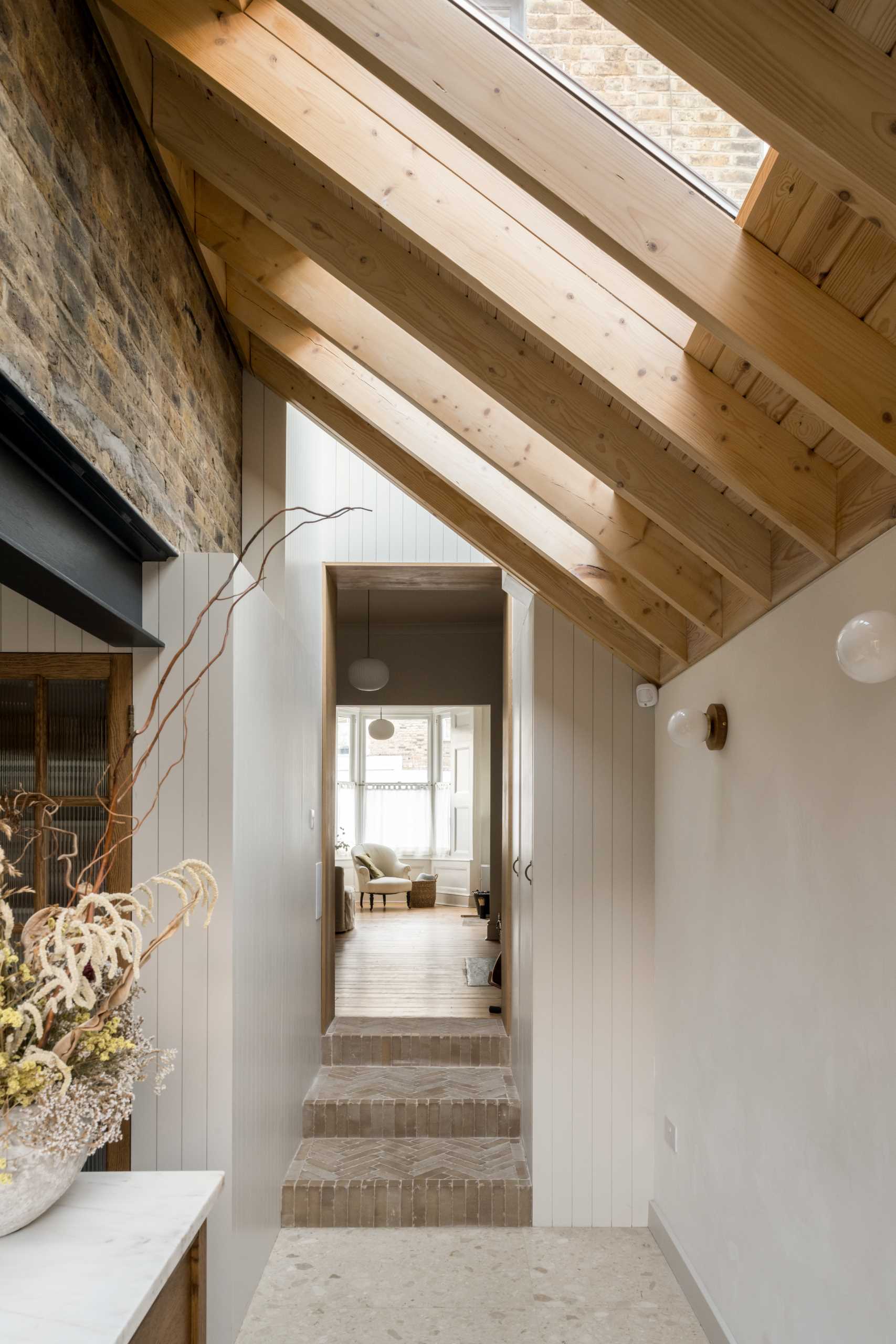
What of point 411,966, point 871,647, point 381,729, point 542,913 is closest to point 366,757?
point 381,729

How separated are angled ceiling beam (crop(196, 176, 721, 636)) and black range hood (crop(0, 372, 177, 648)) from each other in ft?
2.93

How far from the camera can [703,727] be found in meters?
3.30

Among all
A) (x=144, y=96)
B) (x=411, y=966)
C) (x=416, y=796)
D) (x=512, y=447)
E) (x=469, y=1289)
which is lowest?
(x=469, y=1289)

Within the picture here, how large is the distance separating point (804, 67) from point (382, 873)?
1130cm

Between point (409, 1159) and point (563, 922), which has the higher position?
point (563, 922)

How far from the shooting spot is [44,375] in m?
2.26

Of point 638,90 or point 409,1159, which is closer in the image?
point 638,90

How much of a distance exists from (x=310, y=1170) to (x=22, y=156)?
3.90 m

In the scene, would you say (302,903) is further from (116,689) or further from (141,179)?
(141,179)

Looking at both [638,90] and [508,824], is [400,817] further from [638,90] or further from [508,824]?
[638,90]

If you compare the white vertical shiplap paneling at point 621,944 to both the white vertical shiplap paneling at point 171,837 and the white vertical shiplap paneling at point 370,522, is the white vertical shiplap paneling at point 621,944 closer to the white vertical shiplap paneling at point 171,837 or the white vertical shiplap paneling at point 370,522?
the white vertical shiplap paneling at point 370,522

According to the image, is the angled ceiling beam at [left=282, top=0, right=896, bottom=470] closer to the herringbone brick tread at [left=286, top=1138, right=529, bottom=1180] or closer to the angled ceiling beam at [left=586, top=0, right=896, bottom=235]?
the angled ceiling beam at [left=586, top=0, right=896, bottom=235]

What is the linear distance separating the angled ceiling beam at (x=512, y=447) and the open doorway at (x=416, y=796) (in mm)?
2572

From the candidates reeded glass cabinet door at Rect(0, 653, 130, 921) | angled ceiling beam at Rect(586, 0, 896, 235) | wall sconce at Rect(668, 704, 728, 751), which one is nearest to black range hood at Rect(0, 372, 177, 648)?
reeded glass cabinet door at Rect(0, 653, 130, 921)
